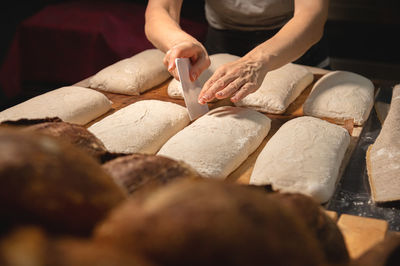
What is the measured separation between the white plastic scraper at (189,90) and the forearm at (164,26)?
0.88ft

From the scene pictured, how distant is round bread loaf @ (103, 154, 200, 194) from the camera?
1.02 meters

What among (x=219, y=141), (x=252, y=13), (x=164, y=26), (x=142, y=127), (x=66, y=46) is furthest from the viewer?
(x=66, y=46)

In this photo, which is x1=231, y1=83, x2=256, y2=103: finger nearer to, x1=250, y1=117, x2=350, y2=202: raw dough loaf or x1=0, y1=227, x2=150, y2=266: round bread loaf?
x1=250, y1=117, x2=350, y2=202: raw dough loaf

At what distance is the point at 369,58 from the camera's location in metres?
3.78

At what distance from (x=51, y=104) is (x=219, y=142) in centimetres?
90

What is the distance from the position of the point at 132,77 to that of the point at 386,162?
145cm

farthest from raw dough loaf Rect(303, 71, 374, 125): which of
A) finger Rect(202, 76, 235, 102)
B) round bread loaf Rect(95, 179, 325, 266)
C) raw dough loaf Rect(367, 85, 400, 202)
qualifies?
round bread loaf Rect(95, 179, 325, 266)

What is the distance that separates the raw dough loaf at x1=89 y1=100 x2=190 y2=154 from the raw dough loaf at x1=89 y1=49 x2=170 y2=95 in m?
0.35

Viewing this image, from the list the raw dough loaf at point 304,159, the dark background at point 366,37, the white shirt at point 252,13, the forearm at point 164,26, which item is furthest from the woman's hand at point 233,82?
the dark background at point 366,37

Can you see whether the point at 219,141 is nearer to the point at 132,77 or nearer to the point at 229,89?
the point at 229,89

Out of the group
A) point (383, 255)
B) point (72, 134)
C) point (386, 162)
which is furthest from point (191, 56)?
point (383, 255)

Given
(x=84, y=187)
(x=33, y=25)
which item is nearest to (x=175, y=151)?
(x=84, y=187)

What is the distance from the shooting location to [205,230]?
661mm

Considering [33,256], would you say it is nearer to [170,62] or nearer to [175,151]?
[175,151]
